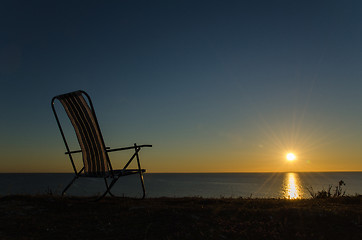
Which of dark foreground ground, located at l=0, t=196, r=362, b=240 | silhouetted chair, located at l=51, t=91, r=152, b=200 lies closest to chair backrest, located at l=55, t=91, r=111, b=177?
silhouetted chair, located at l=51, t=91, r=152, b=200

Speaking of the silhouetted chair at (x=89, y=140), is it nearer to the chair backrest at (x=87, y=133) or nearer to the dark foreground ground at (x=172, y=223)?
the chair backrest at (x=87, y=133)

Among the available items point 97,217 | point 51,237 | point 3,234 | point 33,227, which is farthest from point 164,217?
point 3,234

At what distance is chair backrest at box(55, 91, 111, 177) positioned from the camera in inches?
234

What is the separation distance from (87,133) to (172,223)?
3059 mm

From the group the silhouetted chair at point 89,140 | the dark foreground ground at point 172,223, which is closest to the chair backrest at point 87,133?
the silhouetted chair at point 89,140

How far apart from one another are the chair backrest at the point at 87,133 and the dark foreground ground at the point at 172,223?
3.35 ft

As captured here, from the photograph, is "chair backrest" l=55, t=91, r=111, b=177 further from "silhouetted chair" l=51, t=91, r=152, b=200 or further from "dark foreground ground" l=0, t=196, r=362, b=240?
"dark foreground ground" l=0, t=196, r=362, b=240

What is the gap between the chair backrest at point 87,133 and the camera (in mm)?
5938

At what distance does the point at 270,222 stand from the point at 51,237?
3.23 metres

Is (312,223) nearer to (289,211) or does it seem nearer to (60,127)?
(289,211)

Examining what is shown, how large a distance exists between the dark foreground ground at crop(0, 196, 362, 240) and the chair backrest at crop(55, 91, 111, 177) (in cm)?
102

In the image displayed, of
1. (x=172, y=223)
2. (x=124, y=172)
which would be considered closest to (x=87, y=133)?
(x=124, y=172)

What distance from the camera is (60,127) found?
20.8 ft

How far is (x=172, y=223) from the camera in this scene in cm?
423
